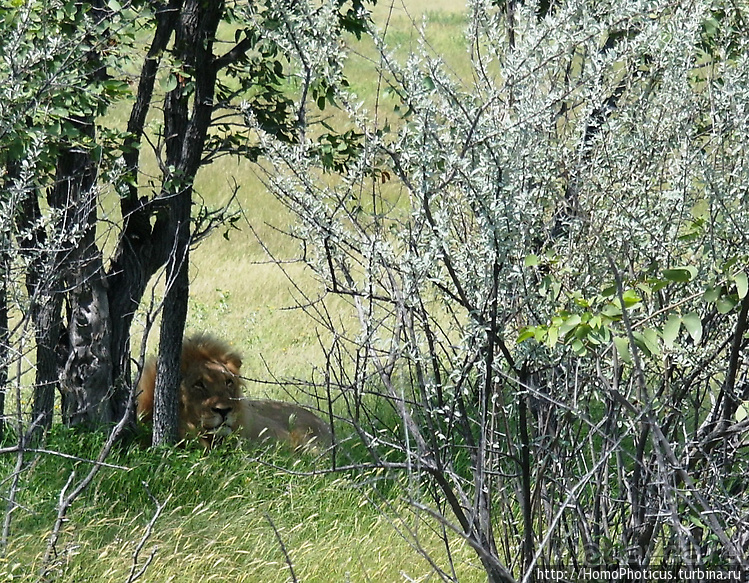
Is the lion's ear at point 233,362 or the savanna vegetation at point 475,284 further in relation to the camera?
the lion's ear at point 233,362

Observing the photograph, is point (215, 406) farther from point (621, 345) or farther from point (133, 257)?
point (621, 345)

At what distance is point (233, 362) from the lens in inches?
247

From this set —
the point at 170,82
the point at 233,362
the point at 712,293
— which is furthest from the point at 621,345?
the point at 233,362

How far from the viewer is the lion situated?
610cm

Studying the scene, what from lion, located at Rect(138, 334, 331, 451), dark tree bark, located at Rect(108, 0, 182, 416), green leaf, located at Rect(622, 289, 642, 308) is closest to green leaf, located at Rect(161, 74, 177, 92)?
dark tree bark, located at Rect(108, 0, 182, 416)

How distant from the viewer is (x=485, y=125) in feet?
8.80

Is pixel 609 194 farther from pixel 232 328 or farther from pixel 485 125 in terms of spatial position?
pixel 232 328

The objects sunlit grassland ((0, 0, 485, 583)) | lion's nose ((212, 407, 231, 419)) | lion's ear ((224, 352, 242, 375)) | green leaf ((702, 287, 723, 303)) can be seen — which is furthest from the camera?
lion's ear ((224, 352, 242, 375))

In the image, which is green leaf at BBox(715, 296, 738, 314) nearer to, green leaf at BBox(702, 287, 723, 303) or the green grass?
green leaf at BBox(702, 287, 723, 303)

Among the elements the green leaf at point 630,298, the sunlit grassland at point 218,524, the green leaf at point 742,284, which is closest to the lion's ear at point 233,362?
the sunlit grassland at point 218,524

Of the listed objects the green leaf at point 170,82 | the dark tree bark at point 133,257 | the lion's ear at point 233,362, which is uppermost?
the green leaf at point 170,82

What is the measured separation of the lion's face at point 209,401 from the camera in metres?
6.09

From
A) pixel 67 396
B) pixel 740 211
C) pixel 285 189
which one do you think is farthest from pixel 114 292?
pixel 740 211

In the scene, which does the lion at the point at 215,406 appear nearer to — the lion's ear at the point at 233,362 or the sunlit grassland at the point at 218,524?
the lion's ear at the point at 233,362
